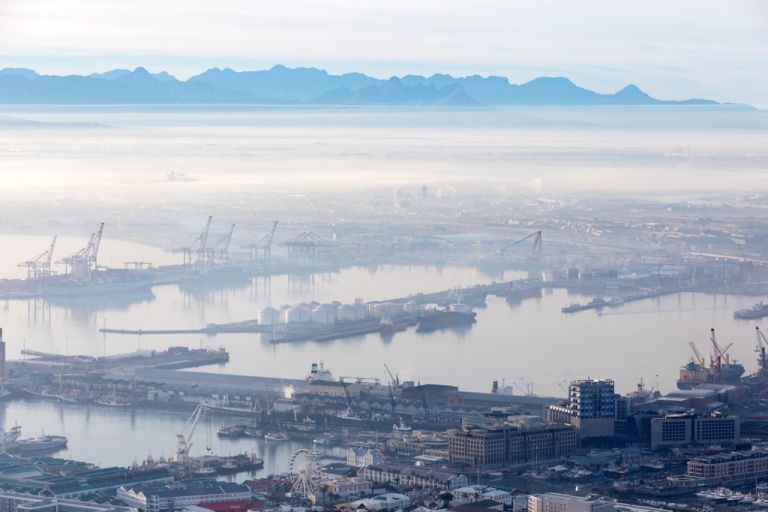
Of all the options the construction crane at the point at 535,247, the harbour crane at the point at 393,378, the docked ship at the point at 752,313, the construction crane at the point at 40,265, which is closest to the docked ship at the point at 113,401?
the harbour crane at the point at 393,378

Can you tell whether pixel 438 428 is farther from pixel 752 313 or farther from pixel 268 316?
pixel 752 313

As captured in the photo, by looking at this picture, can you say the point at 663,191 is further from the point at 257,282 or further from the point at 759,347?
the point at 759,347

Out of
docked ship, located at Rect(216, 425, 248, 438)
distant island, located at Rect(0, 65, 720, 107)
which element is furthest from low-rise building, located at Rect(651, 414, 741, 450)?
distant island, located at Rect(0, 65, 720, 107)

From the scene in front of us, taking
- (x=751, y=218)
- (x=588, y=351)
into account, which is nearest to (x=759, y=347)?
(x=588, y=351)

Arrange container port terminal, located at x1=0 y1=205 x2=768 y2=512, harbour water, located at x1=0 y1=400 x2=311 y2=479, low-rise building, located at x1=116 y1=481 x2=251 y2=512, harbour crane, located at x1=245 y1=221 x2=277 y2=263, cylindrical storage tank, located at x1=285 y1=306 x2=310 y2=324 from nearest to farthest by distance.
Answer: low-rise building, located at x1=116 y1=481 x2=251 y2=512 → container port terminal, located at x1=0 y1=205 x2=768 y2=512 → harbour water, located at x1=0 y1=400 x2=311 y2=479 → cylindrical storage tank, located at x1=285 y1=306 x2=310 y2=324 → harbour crane, located at x1=245 y1=221 x2=277 y2=263

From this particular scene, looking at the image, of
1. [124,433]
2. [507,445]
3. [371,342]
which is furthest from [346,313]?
[507,445]

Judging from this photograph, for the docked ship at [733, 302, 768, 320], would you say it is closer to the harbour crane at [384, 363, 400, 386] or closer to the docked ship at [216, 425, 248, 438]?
the harbour crane at [384, 363, 400, 386]
